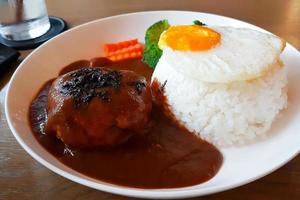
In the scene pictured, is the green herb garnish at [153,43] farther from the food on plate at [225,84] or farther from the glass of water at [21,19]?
the glass of water at [21,19]

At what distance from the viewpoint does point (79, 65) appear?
1.98 metres

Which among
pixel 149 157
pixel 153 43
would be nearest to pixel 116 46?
pixel 153 43

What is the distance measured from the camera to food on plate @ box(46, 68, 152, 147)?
4.47 ft

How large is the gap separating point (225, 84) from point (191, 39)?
0.29 meters

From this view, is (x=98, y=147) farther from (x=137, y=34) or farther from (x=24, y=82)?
(x=137, y=34)

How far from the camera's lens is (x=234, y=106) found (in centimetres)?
150

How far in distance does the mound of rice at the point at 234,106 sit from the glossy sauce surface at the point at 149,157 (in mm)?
82

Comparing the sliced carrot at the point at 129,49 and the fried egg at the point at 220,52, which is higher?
the fried egg at the point at 220,52

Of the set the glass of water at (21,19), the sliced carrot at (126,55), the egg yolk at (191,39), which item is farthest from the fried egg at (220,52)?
the glass of water at (21,19)

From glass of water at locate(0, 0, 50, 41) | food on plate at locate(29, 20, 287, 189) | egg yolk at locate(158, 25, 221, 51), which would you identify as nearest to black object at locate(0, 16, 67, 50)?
glass of water at locate(0, 0, 50, 41)

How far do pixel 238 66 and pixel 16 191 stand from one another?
1.03 m

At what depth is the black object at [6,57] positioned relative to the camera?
6.52ft

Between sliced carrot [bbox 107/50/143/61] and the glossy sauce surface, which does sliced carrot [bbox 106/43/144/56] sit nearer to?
sliced carrot [bbox 107/50/143/61]

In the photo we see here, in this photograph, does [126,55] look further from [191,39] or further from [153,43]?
[191,39]
